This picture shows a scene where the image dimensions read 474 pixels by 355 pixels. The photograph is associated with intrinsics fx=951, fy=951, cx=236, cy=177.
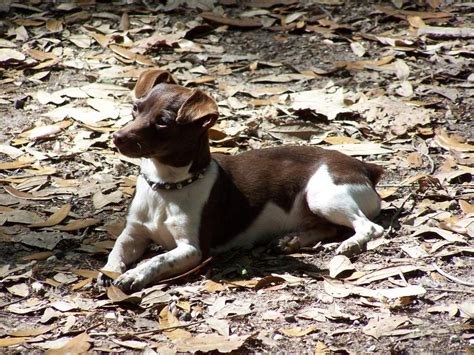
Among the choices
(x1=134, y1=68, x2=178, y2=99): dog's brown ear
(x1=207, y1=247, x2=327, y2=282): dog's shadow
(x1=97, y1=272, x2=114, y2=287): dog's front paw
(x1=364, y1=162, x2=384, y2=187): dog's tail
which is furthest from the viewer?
(x1=364, y1=162, x2=384, y2=187): dog's tail

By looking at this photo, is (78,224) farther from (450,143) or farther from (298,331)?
(450,143)

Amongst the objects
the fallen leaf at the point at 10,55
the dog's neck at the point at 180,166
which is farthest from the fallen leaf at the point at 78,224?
the fallen leaf at the point at 10,55

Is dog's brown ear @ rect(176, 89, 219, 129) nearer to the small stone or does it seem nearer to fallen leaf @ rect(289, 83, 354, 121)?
the small stone

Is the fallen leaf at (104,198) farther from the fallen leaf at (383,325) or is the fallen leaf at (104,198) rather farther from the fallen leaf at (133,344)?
the fallen leaf at (383,325)

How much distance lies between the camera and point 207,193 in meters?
5.70

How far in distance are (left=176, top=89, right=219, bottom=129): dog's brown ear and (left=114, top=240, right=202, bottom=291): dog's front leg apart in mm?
743

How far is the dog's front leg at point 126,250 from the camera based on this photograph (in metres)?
5.55

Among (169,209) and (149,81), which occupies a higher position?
(149,81)

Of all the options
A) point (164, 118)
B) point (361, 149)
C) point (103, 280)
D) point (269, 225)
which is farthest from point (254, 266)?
point (361, 149)

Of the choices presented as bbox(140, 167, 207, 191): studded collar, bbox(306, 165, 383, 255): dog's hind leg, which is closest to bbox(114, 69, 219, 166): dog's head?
bbox(140, 167, 207, 191): studded collar

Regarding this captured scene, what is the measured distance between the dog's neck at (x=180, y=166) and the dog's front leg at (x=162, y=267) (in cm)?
39

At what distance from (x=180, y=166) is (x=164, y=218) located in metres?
0.32

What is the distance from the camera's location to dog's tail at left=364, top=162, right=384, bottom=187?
6.30 meters

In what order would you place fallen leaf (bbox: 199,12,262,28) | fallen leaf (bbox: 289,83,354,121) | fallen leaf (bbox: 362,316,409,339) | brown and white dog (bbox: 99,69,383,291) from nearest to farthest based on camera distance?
fallen leaf (bbox: 362,316,409,339)
brown and white dog (bbox: 99,69,383,291)
fallen leaf (bbox: 289,83,354,121)
fallen leaf (bbox: 199,12,262,28)
